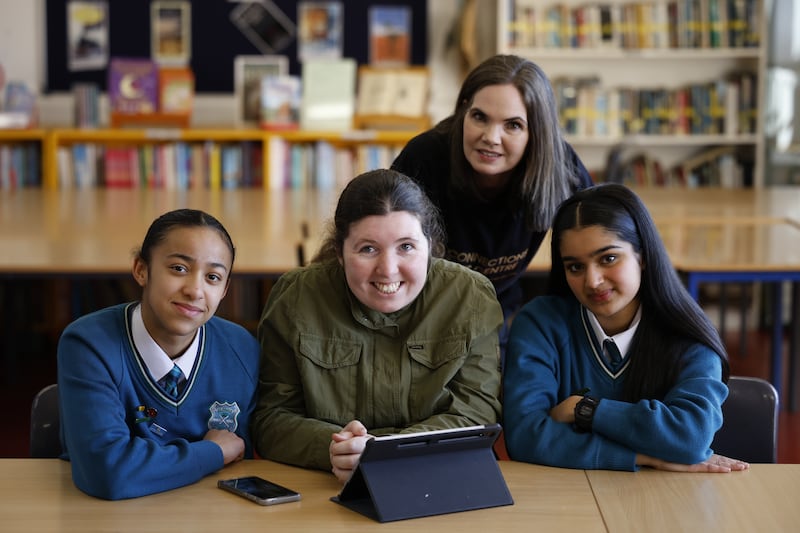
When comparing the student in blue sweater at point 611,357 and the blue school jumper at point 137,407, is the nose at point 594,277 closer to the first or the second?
the student in blue sweater at point 611,357

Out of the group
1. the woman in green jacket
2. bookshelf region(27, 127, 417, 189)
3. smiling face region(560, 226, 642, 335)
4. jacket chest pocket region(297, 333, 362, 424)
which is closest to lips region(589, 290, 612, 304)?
smiling face region(560, 226, 642, 335)

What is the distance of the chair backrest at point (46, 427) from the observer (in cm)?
196

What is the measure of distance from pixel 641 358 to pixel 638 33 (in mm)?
4647

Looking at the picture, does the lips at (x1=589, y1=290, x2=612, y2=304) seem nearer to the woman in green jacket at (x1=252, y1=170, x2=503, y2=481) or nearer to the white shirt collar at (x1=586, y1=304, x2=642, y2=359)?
the white shirt collar at (x1=586, y1=304, x2=642, y2=359)

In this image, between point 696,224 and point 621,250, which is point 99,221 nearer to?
point 696,224

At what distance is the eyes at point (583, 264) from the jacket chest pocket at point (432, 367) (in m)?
0.23

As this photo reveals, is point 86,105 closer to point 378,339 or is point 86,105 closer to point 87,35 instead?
point 87,35

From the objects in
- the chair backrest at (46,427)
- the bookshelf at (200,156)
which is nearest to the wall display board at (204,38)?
the bookshelf at (200,156)

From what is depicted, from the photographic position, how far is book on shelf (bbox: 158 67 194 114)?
20.3 feet

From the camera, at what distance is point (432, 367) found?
187 cm

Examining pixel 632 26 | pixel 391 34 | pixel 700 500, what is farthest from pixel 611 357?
pixel 391 34

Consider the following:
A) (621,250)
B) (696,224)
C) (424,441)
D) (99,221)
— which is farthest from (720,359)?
(99,221)

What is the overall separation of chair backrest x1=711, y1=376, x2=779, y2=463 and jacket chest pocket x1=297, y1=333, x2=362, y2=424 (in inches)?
27.5

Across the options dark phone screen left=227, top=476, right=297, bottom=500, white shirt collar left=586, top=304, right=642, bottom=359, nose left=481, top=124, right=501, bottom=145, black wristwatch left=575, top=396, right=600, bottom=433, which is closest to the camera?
dark phone screen left=227, top=476, right=297, bottom=500
